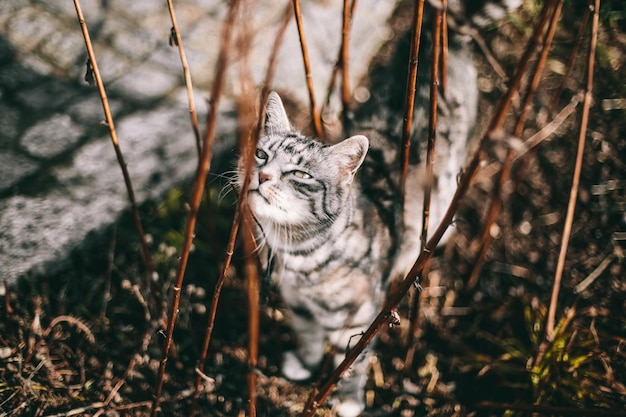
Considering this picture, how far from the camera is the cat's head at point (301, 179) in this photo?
147cm

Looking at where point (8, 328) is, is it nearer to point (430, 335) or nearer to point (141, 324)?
point (141, 324)

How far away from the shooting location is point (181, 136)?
2.19 metres

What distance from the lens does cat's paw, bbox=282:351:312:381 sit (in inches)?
76.2

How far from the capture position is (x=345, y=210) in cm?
165

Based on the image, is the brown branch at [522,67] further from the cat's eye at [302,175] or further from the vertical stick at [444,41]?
the cat's eye at [302,175]

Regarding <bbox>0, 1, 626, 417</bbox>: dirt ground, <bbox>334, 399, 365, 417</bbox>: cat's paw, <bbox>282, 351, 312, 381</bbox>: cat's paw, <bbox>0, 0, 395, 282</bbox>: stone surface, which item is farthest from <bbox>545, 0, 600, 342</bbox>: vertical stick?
<bbox>0, 0, 395, 282</bbox>: stone surface

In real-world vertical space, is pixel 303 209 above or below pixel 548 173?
below

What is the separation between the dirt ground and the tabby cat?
0.63 feet

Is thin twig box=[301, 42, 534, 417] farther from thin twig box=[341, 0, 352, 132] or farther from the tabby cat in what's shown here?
thin twig box=[341, 0, 352, 132]

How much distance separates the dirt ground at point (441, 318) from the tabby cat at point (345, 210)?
192mm

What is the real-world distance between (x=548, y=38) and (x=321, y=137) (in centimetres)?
79

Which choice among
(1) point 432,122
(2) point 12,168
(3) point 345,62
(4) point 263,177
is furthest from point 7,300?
(1) point 432,122

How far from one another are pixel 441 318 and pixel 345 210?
86 cm

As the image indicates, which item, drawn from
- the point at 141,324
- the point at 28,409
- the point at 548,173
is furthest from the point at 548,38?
the point at 28,409
